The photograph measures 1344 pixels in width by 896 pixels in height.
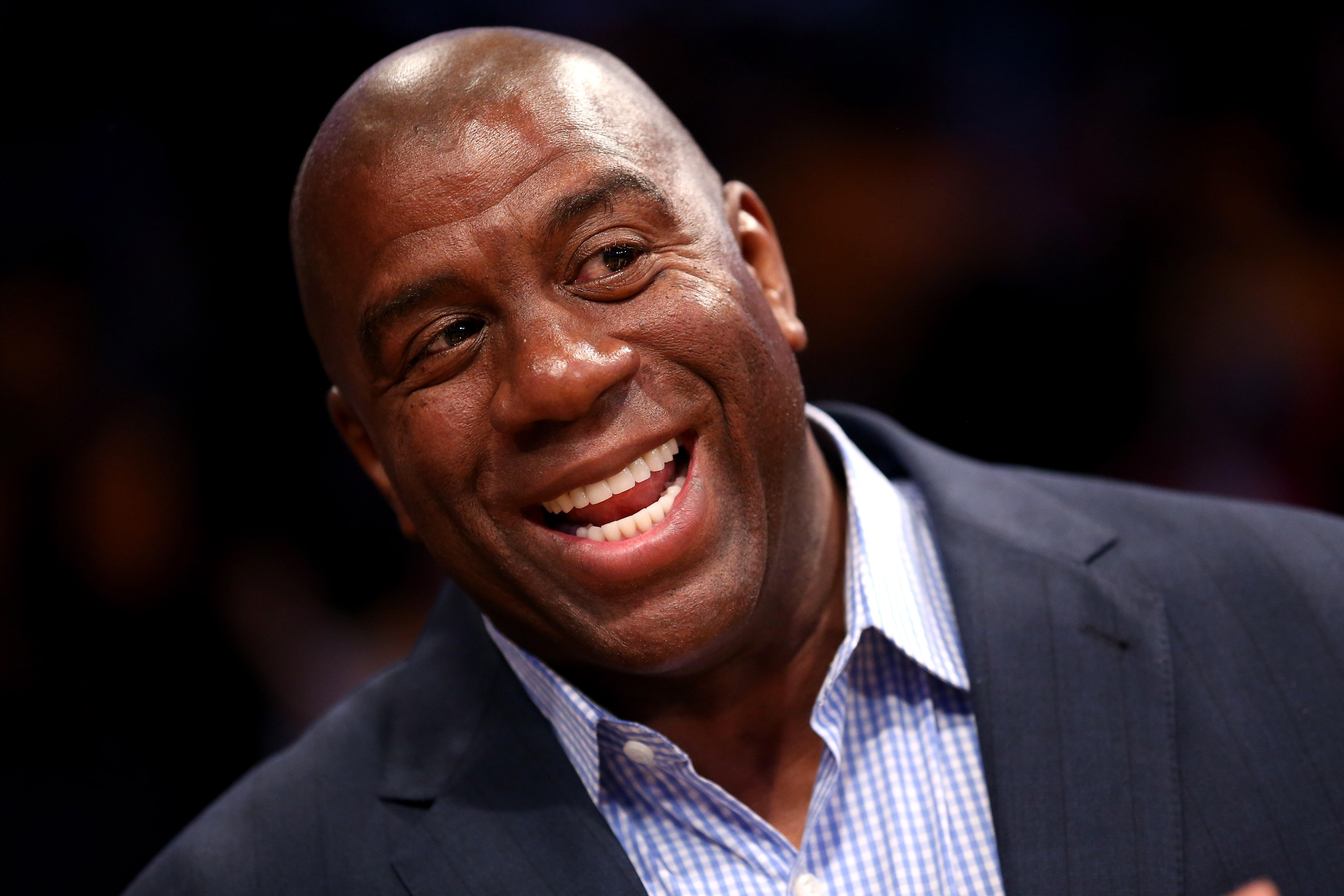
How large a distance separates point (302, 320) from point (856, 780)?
1943mm

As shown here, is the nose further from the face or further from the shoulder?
the shoulder

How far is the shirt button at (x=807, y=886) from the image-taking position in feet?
7.16

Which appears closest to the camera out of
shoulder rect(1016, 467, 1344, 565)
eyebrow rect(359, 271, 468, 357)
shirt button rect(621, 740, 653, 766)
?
eyebrow rect(359, 271, 468, 357)

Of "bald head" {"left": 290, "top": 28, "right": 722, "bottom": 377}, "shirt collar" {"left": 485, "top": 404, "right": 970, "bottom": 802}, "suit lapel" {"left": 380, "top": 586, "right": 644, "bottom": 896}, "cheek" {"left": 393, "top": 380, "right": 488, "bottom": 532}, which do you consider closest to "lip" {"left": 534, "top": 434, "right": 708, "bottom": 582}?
"cheek" {"left": 393, "top": 380, "right": 488, "bottom": 532}

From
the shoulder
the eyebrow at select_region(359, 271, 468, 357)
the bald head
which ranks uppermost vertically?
the bald head

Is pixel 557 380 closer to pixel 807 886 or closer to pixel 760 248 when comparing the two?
pixel 760 248

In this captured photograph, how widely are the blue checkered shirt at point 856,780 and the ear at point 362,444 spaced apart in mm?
355

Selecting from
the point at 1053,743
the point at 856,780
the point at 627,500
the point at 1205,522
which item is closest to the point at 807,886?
the point at 856,780

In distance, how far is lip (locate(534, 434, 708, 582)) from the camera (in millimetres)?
2104

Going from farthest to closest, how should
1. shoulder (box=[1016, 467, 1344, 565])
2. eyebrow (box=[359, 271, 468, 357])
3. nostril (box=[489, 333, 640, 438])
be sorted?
shoulder (box=[1016, 467, 1344, 565]) → eyebrow (box=[359, 271, 468, 357]) → nostril (box=[489, 333, 640, 438])

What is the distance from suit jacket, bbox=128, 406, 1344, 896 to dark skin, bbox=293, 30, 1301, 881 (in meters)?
0.29

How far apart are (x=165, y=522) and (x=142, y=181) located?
86 cm

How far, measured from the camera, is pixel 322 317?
239 cm

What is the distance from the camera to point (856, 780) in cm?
232
